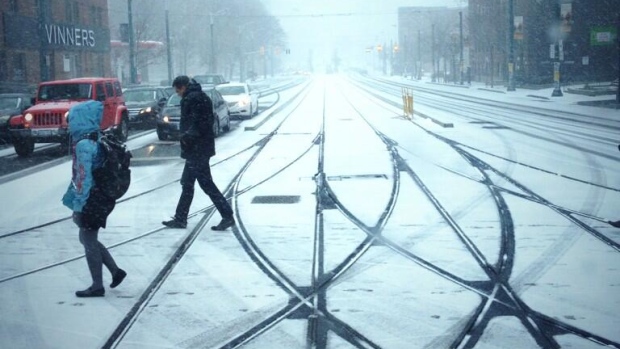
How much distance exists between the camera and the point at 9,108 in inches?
1047

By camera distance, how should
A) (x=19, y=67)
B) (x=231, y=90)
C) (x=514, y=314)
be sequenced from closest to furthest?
(x=514, y=314), (x=231, y=90), (x=19, y=67)

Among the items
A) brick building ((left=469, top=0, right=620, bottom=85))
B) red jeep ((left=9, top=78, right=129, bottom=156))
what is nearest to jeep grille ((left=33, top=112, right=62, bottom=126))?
red jeep ((left=9, top=78, right=129, bottom=156))

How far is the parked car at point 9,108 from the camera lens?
84.3ft

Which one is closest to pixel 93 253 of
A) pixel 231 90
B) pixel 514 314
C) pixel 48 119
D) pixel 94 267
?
pixel 94 267

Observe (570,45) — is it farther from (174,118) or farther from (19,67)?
(174,118)

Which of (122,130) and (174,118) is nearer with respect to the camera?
(122,130)

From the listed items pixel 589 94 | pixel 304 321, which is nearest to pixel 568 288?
pixel 304 321

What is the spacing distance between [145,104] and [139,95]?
4.34 feet

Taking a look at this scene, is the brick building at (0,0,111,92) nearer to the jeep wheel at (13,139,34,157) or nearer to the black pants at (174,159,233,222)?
the jeep wheel at (13,139,34,157)

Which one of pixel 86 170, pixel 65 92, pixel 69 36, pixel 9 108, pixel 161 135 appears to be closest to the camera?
pixel 86 170

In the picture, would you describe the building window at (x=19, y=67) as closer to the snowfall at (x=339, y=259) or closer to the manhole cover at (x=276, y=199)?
the snowfall at (x=339, y=259)

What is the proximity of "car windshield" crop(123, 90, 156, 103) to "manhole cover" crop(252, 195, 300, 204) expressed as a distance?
20.0 m

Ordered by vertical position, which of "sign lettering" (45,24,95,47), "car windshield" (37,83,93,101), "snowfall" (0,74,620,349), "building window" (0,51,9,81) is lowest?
"snowfall" (0,74,620,349)

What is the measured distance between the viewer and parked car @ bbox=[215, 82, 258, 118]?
3497 centimetres
